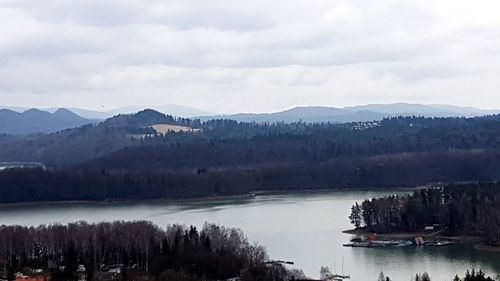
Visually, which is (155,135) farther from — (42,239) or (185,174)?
(42,239)

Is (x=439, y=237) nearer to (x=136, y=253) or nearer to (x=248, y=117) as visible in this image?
(x=136, y=253)

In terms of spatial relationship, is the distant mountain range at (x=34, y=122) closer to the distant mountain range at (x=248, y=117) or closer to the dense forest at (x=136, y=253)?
the distant mountain range at (x=248, y=117)

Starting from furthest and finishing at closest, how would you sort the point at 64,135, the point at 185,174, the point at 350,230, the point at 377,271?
the point at 64,135, the point at 185,174, the point at 350,230, the point at 377,271

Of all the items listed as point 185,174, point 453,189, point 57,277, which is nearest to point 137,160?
point 185,174

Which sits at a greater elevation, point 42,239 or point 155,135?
point 155,135

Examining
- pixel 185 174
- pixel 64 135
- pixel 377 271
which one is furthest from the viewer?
pixel 64 135

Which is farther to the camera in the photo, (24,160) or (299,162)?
(24,160)

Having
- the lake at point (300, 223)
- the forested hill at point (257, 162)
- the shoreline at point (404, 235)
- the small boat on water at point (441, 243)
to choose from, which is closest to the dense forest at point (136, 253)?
the lake at point (300, 223)
